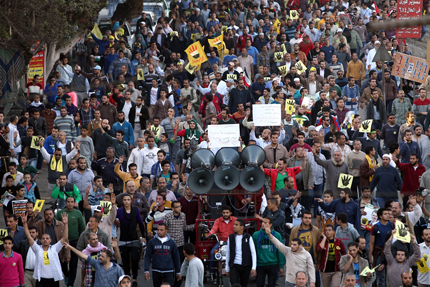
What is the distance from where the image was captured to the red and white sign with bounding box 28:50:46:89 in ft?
67.8

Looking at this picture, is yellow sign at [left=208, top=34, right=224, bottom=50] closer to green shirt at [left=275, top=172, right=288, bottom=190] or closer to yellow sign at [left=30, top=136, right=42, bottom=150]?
yellow sign at [left=30, top=136, right=42, bottom=150]

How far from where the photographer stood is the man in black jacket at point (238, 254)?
10391mm

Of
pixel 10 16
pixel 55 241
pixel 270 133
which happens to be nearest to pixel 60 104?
pixel 10 16

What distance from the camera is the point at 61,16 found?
64.1ft

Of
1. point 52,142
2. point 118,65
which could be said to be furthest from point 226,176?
point 118,65

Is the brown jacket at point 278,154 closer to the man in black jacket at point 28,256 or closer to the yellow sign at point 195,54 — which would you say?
the man in black jacket at point 28,256

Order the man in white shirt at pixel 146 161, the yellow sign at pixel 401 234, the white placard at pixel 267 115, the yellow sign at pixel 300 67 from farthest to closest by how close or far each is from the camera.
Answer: the yellow sign at pixel 300 67 → the white placard at pixel 267 115 → the man in white shirt at pixel 146 161 → the yellow sign at pixel 401 234

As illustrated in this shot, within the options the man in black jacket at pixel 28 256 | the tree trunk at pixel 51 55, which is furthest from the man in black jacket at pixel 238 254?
the tree trunk at pixel 51 55

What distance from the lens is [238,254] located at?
1042 centimetres

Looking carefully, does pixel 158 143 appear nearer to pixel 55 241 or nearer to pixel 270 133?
pixel 270 133

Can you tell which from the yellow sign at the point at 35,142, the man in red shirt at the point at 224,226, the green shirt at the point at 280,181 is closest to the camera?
the man in red shirt at the point at 224,226

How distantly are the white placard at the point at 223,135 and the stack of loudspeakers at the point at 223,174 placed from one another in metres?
1.47

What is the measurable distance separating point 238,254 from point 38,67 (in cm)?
1250

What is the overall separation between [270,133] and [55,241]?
5978mm
